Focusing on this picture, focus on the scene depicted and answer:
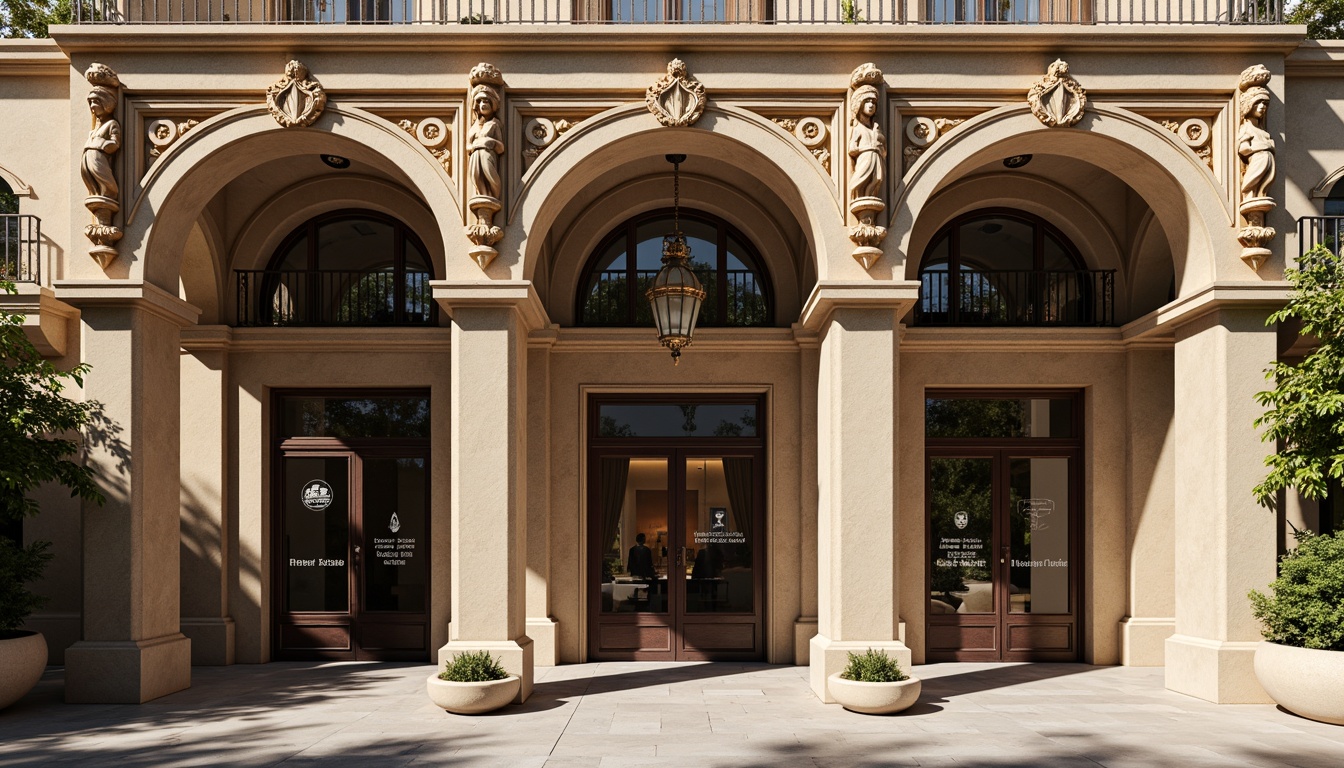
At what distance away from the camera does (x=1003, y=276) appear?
12.6 m

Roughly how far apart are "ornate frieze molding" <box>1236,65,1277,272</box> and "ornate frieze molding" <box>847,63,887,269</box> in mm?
3652

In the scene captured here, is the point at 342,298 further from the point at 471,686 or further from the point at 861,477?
the point at 861,477

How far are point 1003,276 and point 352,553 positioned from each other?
9.33 meters

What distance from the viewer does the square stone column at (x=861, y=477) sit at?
9438 mm

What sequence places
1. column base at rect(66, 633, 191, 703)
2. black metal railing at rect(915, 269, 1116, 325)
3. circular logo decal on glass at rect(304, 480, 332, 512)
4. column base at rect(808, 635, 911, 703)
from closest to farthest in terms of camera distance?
column base at rect(808, 635, 911, 703)
column base at rect(66, 633, 191, 703)
circular logo decal on glass at rect(304, 480, 332, 512)
black metal railing at rect(915, 269, 1116, 325)

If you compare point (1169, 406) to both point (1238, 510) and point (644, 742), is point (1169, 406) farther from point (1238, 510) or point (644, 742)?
point (644, 742)

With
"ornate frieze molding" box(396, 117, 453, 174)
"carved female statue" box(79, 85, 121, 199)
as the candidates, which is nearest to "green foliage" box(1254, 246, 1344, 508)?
"ornate frieze molding" box(396, 117, 453, 174)

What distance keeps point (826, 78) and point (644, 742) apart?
6678 millimetres

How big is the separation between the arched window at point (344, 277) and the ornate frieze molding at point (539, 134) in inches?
134

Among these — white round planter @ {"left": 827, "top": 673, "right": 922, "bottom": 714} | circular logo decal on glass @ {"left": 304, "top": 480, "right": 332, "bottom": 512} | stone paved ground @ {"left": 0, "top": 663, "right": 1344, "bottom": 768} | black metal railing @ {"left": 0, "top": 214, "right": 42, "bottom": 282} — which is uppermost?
black metal railing @ {"left": 0, "top": 214, "right": 42, "bottom": 282}

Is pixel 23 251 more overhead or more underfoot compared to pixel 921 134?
more underfoot

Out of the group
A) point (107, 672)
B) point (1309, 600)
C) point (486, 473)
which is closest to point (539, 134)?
point (486, 473)

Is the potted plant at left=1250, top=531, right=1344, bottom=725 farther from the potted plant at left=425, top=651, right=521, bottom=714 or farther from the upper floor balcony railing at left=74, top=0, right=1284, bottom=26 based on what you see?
the potted plant at left=425, top=651, right=521, bottom=714

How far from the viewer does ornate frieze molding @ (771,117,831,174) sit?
979 centimetres
